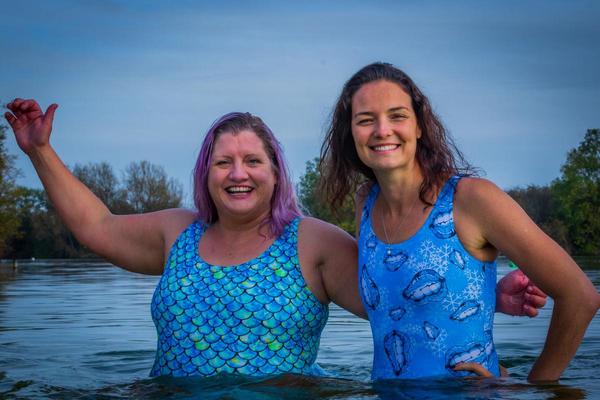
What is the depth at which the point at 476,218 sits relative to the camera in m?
3.62

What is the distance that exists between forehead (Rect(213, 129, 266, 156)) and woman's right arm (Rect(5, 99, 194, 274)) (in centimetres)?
59

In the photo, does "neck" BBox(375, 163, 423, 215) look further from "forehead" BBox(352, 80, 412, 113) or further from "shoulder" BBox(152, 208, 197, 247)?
"shoulder" BBox(152, 208, 197, 247)

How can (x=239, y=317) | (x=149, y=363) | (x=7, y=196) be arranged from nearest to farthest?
(x=239, y=317) → (x=149, y=363) → (x=7, y=196)

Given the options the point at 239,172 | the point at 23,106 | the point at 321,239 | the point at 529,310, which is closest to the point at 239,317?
the point at 321,239

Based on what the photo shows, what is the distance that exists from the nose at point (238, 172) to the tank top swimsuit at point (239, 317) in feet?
1.31

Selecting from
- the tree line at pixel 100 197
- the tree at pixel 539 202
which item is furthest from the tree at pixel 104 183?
the tree at pixel 539 202

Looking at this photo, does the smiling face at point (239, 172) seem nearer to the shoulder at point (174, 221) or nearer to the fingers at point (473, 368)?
the shoulder at point (174, 221)

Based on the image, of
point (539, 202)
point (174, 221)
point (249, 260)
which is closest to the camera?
point (249, 260)

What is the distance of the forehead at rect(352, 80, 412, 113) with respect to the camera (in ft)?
12.4

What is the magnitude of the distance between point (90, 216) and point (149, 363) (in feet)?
5.22

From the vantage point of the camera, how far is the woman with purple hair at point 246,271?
162 inches

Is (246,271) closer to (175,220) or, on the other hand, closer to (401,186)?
(175,220)

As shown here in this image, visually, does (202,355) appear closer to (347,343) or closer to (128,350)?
(128,350)

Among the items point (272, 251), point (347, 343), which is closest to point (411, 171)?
point (272, 251)
